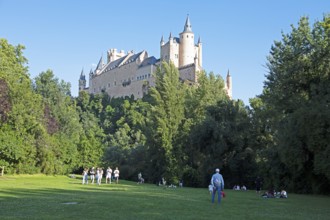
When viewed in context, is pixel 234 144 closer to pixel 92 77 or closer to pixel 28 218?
pixel 28 218

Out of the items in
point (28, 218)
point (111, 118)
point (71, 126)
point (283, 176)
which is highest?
point (111, 118)

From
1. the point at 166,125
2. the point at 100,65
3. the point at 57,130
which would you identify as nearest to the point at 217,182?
the point at 166,125

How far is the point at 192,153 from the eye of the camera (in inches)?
2085

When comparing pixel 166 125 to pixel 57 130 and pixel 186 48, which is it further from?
pixel 186 48

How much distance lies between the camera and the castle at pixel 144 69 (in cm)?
13838

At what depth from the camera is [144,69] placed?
150 meters

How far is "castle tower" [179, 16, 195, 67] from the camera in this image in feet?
463

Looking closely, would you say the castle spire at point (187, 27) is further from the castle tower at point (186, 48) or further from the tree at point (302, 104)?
the tree at point (302, 104)

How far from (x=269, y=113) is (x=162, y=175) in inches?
639

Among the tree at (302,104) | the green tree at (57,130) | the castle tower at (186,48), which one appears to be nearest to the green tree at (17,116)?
the green tree at (57,130)

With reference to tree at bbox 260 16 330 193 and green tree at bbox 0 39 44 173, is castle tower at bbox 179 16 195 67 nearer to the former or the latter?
green tree at bbox 0 39 44 173

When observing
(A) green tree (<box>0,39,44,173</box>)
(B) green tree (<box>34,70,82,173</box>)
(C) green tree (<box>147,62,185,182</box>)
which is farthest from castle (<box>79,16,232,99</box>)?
(A) green tree (<box>0,39,44,173</box>)

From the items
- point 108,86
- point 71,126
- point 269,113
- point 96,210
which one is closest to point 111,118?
point 71,126

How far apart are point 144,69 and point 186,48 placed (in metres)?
17.9
